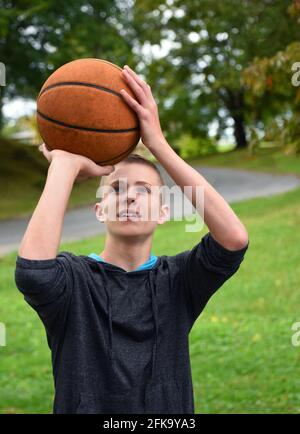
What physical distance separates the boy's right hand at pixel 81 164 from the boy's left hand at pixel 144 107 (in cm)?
19

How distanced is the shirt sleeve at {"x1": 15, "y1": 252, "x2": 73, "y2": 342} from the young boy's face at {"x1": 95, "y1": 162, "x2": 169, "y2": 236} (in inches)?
8.7

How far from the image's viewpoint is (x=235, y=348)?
678cm

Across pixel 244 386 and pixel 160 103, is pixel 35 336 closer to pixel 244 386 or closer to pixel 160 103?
pixel 244 386

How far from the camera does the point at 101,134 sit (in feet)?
7.93

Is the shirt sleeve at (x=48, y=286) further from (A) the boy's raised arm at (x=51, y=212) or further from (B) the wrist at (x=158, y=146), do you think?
(B) the wrist at (x=158, y=146)

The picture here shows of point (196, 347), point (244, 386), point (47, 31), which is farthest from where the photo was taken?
point (47, 31)

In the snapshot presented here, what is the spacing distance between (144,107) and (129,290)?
0.65 meters

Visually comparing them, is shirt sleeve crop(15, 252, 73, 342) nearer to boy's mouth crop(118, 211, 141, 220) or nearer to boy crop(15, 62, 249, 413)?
boy crop(15, 62, 249, 413)

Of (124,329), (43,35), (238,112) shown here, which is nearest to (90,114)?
(124,329)

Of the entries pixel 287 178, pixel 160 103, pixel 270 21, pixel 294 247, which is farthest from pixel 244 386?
pixel 160 103

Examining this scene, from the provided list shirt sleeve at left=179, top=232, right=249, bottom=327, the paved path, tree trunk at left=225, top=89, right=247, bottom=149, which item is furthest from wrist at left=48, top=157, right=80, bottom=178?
tree trunk at left=225, top=89, right=247, bottom=149

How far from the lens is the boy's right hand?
2.37 m
